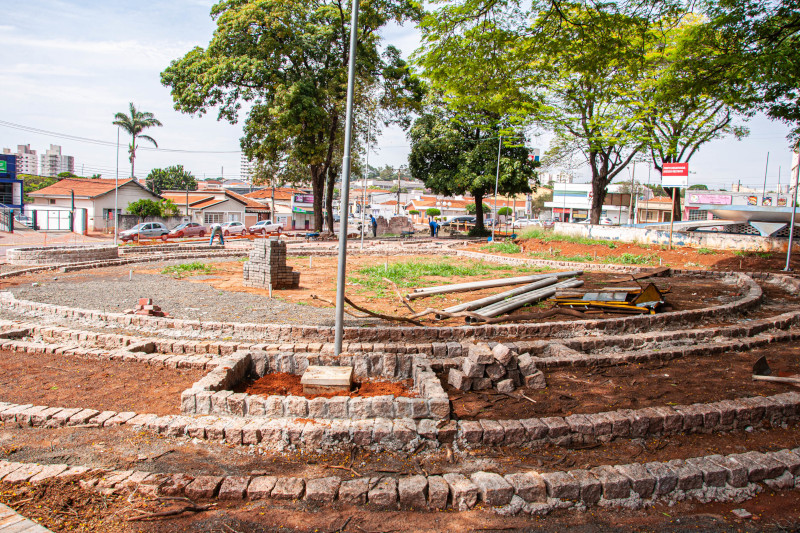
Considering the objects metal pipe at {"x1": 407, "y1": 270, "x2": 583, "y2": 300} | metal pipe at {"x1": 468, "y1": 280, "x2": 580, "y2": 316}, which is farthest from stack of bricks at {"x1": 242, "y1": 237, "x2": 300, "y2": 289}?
metal pipe at {"x1": 468, "y1": 280, "x2": 580, "y2": 316}

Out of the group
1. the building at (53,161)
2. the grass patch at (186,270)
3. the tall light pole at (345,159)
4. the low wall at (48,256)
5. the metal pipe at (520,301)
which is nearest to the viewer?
the tall light pole at (345,159)

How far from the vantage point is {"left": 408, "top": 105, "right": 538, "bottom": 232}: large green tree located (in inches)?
1399

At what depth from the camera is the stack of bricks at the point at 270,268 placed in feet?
42.0

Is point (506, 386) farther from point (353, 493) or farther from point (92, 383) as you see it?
point (92, 383)

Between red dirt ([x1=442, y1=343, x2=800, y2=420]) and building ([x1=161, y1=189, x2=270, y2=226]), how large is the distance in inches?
1707

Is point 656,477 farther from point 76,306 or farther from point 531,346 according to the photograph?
point 76,306

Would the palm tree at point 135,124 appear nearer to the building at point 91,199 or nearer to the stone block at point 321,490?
the building at point 91,199

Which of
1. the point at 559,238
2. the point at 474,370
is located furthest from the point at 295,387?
the point at 559,238

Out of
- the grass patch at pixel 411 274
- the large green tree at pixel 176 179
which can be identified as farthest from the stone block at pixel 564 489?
the large green tree at pixel 176 179

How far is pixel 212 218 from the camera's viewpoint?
46.3 metres

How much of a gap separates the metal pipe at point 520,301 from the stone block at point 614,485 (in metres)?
5.20

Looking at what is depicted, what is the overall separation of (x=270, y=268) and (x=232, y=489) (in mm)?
9398

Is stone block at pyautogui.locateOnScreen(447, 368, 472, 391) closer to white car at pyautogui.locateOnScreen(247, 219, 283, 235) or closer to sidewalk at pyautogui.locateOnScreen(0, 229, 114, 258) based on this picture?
sidewalk at pyautogui.locateOnScreen(0, 229, 114, 258)

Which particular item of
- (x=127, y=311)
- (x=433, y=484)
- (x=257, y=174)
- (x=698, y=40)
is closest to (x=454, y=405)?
(x=433, y=484)
